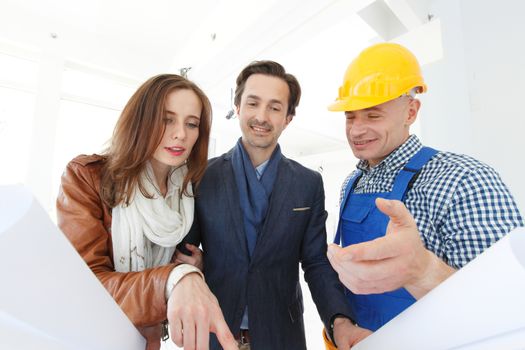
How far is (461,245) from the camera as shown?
718 mm

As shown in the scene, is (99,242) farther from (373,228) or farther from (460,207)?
(460,207)

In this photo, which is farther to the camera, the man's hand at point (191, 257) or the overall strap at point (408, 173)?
the man's hand at point (191, 257)

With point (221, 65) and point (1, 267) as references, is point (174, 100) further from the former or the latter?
point (221, 65)

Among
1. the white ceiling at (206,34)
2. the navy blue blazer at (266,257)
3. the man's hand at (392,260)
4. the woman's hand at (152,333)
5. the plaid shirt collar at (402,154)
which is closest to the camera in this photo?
the man's hand at (392,260)

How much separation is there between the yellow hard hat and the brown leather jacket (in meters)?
0.81

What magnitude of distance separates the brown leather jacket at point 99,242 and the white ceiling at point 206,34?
1765 mm

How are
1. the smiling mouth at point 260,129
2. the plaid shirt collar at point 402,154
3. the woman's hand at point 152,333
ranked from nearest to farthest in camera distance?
the woman's hand at point 152,333 → the plaid shirt collar at point 402,154 → the smiling mouth at point 260,129

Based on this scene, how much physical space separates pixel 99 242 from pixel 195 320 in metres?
0.44

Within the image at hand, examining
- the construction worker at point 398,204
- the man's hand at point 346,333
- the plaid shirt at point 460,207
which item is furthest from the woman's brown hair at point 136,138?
the plaid shirt at point 460,207

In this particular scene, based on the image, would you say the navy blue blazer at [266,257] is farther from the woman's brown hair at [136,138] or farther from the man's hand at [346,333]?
the woman's brown hair at [136,138]

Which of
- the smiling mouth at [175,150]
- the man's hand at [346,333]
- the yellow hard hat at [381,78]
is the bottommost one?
the man's hand at [346,333]

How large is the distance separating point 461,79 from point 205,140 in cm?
147

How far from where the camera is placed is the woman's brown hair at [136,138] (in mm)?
886

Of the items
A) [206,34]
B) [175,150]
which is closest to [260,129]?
[175,150]
